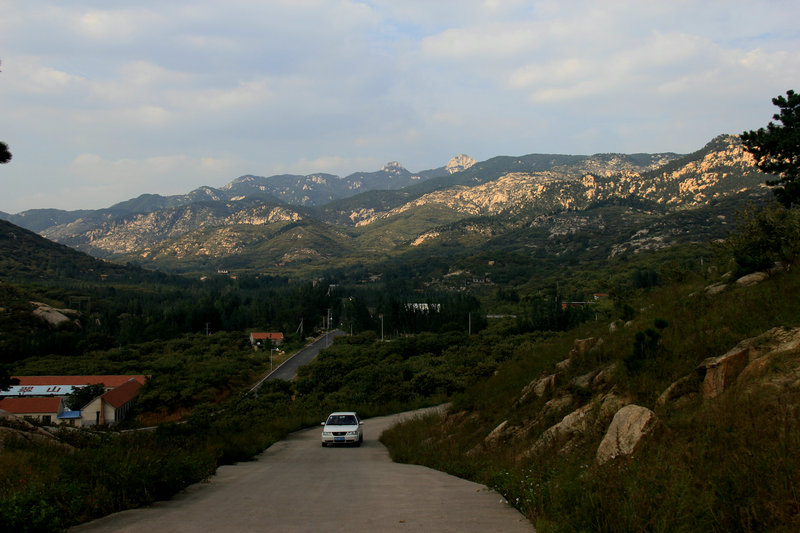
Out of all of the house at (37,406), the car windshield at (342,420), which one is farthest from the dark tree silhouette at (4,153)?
the house at (37,406)

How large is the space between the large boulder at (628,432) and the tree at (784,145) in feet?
73.5

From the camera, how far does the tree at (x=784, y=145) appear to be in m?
24.8

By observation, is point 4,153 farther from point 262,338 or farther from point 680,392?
point 262,338

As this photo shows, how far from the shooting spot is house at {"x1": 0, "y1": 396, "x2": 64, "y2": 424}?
178 feet

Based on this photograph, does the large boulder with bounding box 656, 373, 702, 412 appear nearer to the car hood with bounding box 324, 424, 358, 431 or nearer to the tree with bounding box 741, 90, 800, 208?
the car hood with bounding box 324, 424, 358, 431

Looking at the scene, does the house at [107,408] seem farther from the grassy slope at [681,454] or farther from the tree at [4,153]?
the grassy slope at [681,454]

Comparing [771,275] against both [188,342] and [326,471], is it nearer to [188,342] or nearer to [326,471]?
[326,471]

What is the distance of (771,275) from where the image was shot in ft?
→ 41.3

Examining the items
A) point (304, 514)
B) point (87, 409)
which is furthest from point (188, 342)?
point (304, 514)

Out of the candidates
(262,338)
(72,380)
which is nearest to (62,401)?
(72,380)

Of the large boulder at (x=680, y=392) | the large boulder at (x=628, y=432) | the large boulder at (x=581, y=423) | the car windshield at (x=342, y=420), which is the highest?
the large boulder at (x=680, y=392)

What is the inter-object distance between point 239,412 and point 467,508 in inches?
1330

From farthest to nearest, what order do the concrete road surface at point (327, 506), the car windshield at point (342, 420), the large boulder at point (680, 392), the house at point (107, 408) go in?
the house at point (107, 408) < the car windshield at point (342, 420) < the large boulder at point (680, 392) < the concrete road surface at point (327, 506)

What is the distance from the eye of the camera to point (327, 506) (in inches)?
330
